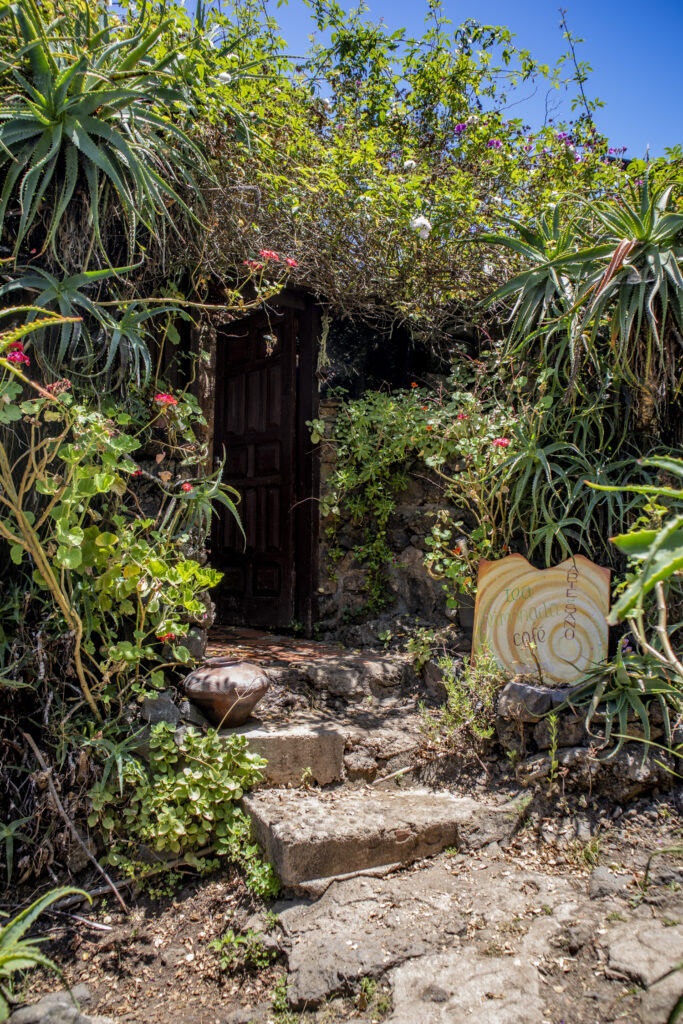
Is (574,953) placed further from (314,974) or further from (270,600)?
(270,600)

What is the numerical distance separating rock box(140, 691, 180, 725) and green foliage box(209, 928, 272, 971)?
2.67 ft

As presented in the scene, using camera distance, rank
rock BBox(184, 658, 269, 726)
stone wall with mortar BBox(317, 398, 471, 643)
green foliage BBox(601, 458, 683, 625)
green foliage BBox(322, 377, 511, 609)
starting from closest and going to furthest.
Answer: green foliage BBox(601, 458, 683, 625) → rock BBox(184, 658, 269, 726) → green foliage BBox(322, 377, 511, 609) → stone wall with mortar BBox(317, 398, 471, 643)

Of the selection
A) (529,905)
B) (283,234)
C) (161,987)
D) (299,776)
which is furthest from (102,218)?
(529,905)

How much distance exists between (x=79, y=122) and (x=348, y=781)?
9.46 ft

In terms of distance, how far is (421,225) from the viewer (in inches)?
167

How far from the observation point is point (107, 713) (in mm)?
2680

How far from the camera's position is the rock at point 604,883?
2.23 m

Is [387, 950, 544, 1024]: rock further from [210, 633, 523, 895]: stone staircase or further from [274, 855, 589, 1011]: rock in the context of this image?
[210, 633, 523, 895]: stone staircase

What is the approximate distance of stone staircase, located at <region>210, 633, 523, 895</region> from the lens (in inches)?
95.9

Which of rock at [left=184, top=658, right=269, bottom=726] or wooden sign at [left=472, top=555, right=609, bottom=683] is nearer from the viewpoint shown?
rock at [left=184, top=658, right=269, bottom=726]

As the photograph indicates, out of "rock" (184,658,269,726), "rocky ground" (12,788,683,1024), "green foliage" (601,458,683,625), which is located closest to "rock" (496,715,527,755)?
"rocky ground" (12,788,683,1024)

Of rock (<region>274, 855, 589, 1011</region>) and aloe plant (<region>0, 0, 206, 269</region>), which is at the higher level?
aloe plant (<region>0, 0, 206, 269</region>)

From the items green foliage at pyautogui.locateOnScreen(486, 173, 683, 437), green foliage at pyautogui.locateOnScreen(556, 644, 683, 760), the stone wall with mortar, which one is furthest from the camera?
the stone wall with mortar

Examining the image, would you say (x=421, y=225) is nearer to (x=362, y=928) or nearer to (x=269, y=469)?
(x=269, y=469)
